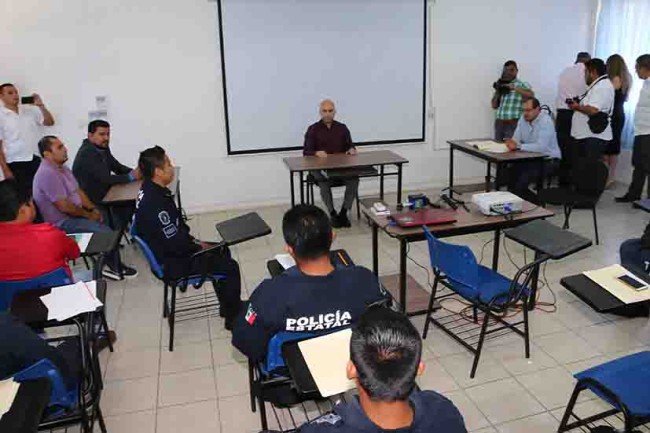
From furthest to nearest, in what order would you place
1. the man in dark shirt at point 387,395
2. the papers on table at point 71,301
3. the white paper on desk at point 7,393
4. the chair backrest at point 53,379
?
the papers on table at point 71,301, the chair backrest at point 53,379, the white paper on desk at point 7,393, the man in dark shirt at point 387,395

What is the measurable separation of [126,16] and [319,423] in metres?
5.24

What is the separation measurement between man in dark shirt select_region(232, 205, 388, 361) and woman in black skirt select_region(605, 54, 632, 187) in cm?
484

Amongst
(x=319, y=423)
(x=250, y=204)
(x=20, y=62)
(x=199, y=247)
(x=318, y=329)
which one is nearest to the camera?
(x=319, y=423)

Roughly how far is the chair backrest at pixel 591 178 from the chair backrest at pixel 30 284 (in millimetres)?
4179

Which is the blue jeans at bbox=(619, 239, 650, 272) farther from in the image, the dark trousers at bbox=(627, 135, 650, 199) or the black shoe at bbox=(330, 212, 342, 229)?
the black shoe at bbox=(330, 212, 342, 229)

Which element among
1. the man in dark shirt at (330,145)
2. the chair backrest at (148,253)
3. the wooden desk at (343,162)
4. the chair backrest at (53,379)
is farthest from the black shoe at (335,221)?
the chair backrest at (53,379)

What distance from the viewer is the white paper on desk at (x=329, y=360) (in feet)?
5.65

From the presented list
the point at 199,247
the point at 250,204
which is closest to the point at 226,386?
the point at 199,247

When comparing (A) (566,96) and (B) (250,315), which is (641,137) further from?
(B) (250,315)

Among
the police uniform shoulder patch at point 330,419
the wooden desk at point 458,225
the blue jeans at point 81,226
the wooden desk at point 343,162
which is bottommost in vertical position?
the blue jeans at point 81,226

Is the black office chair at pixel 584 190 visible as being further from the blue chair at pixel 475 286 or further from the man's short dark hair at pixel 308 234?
the man's short dark hair at pixel 308 234

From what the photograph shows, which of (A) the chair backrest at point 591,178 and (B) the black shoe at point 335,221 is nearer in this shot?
(A) the chair backrest at point 591,178

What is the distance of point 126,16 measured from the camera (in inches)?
215

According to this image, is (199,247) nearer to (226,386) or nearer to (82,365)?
(226,386)
